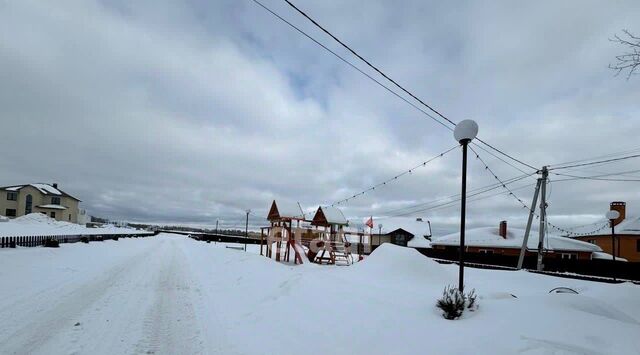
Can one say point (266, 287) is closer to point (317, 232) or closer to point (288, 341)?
point (288, 341)

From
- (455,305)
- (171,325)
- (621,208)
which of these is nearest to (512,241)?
(621,208)

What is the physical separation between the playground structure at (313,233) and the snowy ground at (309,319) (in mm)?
8915

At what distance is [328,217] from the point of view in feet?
72.0

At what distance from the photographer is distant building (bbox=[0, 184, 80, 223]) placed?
76688mm

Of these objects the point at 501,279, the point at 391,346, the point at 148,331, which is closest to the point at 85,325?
the point at 148,331

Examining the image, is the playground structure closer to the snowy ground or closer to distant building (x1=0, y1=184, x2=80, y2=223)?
the snowy ground

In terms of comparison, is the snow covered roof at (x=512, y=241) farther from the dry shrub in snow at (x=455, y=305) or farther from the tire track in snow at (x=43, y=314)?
the tire track in snow at (x=43, y=314)

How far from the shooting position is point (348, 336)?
6.39 metres

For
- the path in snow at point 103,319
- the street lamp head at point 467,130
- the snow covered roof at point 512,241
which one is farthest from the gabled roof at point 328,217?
the snow covered roof at point 512,241

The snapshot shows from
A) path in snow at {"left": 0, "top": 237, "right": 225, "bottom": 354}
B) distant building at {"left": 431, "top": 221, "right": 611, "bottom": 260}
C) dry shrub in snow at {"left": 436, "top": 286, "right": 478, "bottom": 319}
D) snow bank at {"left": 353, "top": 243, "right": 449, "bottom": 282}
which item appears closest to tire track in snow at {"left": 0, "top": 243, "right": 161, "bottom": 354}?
path in snow at {"left": 0, "top": 237, "right": 225, "bottom": 354}

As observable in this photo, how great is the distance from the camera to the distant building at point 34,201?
252 feet

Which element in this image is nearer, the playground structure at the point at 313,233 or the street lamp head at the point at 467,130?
the street lamp head at the point at 467,130

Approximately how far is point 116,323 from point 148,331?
960mm

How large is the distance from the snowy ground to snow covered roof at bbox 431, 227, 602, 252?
32544mm
